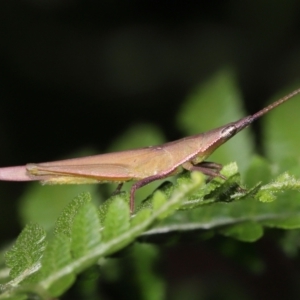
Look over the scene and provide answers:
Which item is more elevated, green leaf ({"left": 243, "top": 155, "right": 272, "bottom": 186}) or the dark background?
the dark background

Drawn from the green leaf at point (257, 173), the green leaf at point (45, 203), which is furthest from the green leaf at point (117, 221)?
the green leaf at point (45, 203)

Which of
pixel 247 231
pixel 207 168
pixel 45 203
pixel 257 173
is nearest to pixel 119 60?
pixel 45 203

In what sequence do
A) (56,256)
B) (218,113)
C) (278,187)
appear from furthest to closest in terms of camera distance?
(218,113), (278,187), (56,256)

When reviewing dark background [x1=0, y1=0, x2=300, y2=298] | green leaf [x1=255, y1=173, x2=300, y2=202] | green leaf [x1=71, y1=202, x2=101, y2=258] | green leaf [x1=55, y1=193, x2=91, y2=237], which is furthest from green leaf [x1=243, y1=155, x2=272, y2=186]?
dark background [x1=0, y1=0, x2=300, y2=298]

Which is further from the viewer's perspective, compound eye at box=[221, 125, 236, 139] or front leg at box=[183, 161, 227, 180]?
compound eye at box=[221, 125, 236, 139]

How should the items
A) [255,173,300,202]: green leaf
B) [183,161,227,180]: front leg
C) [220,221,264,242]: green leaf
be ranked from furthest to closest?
[183,161,227,180]: front leg < [220,221,264,242]: green leaf < [255,173,300,202]: green leaf

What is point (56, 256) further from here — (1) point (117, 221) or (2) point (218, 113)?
(2) point (218, 113)

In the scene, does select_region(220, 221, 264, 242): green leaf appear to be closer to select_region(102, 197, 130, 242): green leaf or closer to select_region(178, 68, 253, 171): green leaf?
select_region(102, 197, 130, 242): green leaf
